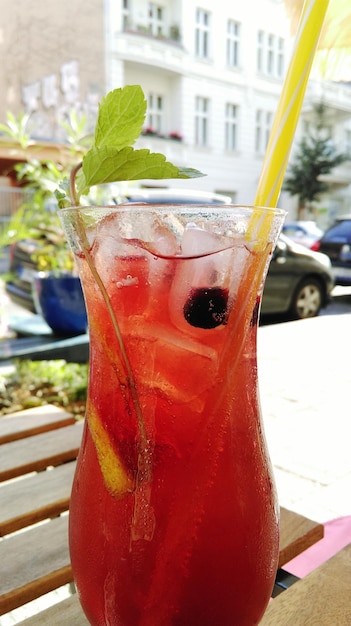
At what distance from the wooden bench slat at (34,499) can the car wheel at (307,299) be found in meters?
4.75

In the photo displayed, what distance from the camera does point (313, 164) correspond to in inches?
650

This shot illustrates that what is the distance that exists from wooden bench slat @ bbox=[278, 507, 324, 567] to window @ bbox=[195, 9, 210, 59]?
15161mm

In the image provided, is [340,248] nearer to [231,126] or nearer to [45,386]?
[45,386]

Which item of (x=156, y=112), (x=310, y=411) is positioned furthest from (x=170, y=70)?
(x=310, y=411)

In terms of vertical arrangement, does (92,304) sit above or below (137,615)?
above

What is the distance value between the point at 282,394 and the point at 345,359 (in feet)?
2.03

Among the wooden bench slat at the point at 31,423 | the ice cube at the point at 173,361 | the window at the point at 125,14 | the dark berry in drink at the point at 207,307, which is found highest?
the window at the point at 125,14

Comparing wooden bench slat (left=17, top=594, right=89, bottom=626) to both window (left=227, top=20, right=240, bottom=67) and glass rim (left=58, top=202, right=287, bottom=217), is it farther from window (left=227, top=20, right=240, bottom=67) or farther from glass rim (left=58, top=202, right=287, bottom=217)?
window (left=227, top=20, right=240, bottom=67)

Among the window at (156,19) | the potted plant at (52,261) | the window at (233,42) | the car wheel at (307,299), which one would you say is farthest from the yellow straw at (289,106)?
the window at (233,42)

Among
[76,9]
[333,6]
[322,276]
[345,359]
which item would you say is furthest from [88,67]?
[333,6]

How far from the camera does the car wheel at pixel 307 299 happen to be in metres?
5.42

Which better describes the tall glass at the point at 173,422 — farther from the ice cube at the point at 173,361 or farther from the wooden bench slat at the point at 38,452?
the wooden bench slat at the point at 38,452

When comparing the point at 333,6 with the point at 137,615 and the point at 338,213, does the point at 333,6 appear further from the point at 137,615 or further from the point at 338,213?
the point at 338,213

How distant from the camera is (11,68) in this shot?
39.0 feet
